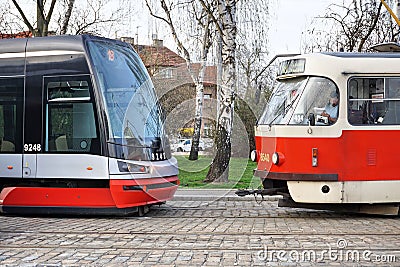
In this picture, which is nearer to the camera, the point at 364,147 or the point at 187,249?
the point at 187,249

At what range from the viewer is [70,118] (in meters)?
12.0

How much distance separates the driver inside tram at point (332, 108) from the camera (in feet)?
38.5

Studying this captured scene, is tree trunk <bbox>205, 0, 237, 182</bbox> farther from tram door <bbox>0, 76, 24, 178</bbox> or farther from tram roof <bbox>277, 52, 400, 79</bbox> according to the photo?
tram door <bbox>0, 76, 24, 178</bbox>

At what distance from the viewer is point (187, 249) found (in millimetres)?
8680

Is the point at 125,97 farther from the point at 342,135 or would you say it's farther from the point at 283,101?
the point at 342,135

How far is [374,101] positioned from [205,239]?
4.35 m

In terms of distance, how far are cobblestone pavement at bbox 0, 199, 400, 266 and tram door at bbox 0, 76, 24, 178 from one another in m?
0.95

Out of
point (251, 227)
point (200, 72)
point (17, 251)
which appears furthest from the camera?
point (200, 72)

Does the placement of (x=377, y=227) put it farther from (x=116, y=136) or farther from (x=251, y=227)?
(x=116, y=136)

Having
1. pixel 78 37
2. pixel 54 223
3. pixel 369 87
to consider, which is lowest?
pixel 54 223

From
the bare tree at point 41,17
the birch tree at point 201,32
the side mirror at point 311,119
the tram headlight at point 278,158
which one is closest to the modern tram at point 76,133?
the tram headlight at point 278,158

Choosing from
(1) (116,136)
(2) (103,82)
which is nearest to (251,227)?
(1) (116,136)

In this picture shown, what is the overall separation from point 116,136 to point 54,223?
1811 mm

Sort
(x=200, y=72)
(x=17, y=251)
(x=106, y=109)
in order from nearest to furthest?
(x=17, y=251) → (x=106, y=109) → (x=200, y=72)
